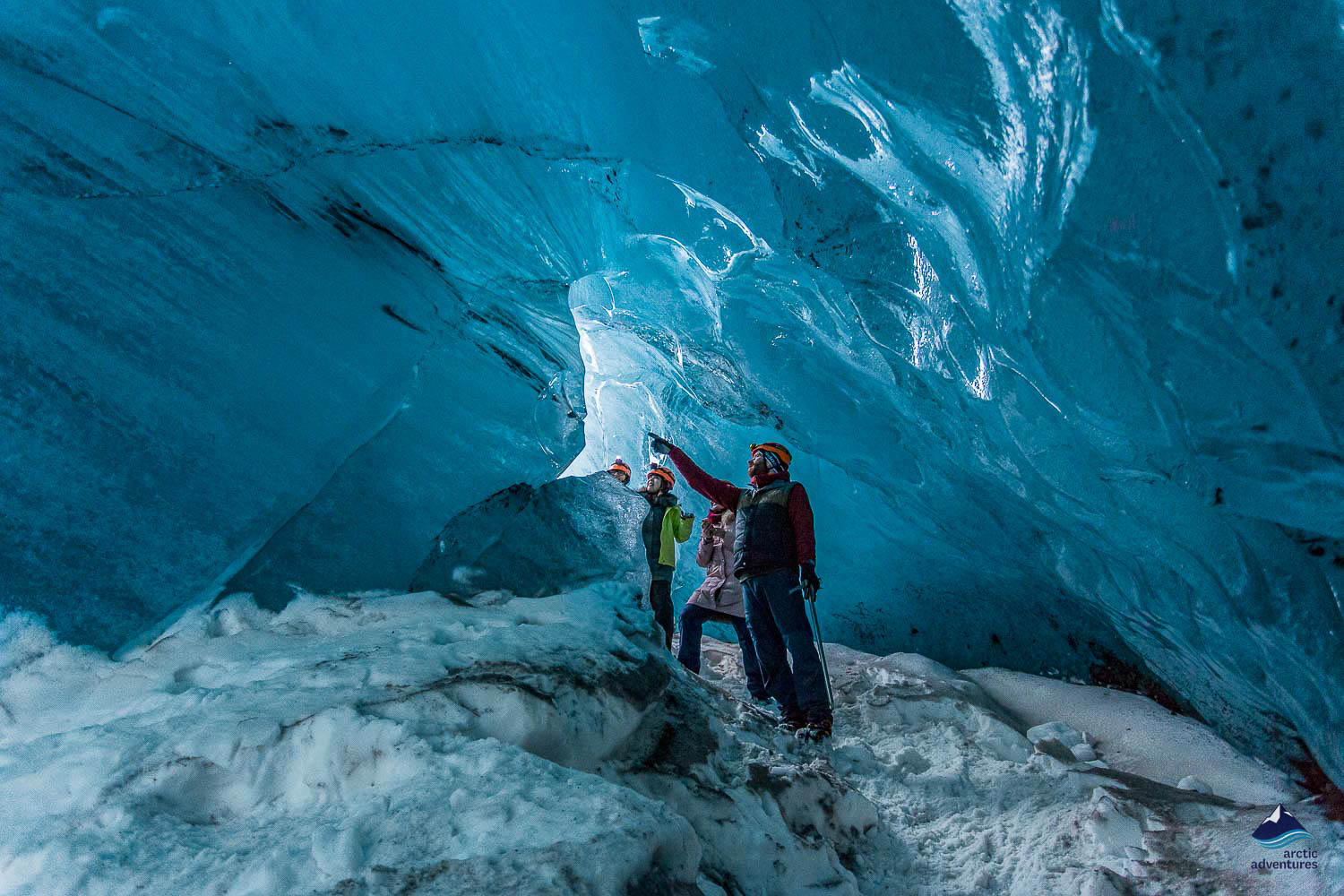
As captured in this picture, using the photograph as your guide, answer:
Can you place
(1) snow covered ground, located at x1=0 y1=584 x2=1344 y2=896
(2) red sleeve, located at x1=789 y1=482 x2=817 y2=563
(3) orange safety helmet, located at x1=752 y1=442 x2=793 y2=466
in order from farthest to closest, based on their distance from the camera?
1. (3) orange safety helmet, located at x1=752 y1=442 x2=793 y2=466
2. (2) red sleeve, located at x1=789 y1=482 x2=817 y2=563
3. (1) snow covered ground, located at x1=0 y1=584 x2=1344 y2=896

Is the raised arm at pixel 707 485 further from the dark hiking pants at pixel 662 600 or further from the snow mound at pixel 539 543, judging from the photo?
the dark hiking pants at pixel 662 600

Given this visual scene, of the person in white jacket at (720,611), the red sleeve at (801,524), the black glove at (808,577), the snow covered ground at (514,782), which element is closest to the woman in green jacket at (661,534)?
the person in white jacket at (720,611)

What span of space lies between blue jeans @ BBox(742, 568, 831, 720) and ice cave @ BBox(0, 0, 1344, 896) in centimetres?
3

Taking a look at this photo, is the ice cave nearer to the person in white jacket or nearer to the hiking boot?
the hiking boot

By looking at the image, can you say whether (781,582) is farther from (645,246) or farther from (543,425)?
(645,246)

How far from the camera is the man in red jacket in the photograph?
334cm

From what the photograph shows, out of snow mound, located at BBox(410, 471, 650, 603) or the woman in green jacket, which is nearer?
snow mound, located at BBox(410, 471, 650, 603)

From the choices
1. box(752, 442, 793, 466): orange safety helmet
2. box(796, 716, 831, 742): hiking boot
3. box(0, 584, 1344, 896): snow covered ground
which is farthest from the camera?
box(752, 442, 793, 466): orange safety helmet

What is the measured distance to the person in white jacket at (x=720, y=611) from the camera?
14.0 ft

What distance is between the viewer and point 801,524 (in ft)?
11.5

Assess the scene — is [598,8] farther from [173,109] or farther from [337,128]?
[173,109]

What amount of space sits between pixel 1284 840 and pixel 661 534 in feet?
10.8

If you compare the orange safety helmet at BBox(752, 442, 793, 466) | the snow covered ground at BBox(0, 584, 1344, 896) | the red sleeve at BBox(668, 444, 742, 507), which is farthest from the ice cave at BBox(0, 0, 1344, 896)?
the red sleeve at BBox(668, 444, 742, 507)

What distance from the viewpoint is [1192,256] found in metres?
2.22
